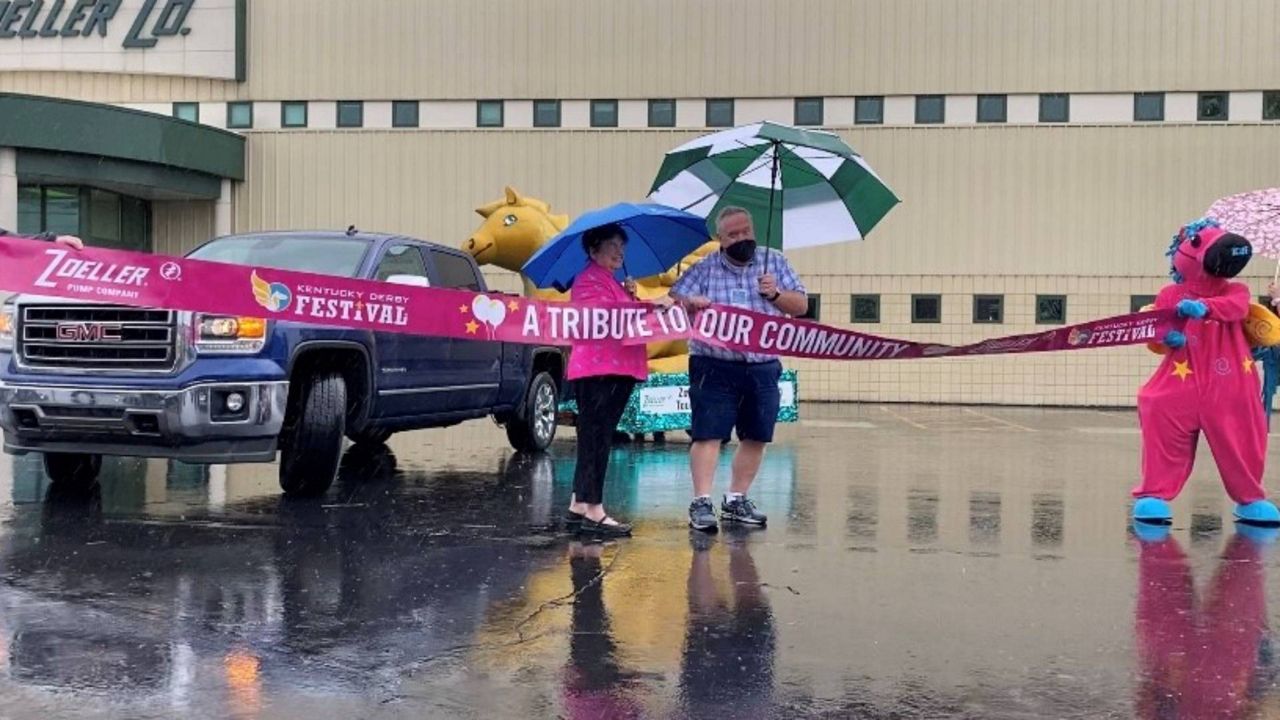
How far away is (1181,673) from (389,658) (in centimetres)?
292

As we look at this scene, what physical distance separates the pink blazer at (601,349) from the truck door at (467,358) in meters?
2.63

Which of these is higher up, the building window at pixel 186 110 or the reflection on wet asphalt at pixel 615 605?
the building window at pixel 186 110

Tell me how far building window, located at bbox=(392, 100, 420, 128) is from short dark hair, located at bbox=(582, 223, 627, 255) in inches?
673

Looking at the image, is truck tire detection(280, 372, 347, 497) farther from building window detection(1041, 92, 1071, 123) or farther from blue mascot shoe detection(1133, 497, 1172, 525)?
building window detection(1041, 92, 1071, 123)

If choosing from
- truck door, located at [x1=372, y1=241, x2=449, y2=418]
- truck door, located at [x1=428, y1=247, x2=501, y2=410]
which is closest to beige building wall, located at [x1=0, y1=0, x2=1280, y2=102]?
truck door, located at [x1=428, y1=247, x2=501, y2=410]

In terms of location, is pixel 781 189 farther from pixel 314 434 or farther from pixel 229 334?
pixel 229 334

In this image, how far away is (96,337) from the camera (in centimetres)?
727

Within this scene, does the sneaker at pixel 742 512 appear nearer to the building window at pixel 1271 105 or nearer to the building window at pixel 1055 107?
the building window at pixel 1055 107

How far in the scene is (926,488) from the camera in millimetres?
9352

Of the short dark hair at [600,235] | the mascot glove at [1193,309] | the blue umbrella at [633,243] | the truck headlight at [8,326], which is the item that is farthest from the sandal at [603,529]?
the truck headlight at [8,326]

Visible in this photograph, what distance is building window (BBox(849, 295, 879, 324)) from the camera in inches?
867

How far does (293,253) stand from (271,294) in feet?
7.24

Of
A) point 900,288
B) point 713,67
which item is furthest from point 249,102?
point 900,288

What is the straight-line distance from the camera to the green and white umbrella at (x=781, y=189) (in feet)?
24.7
